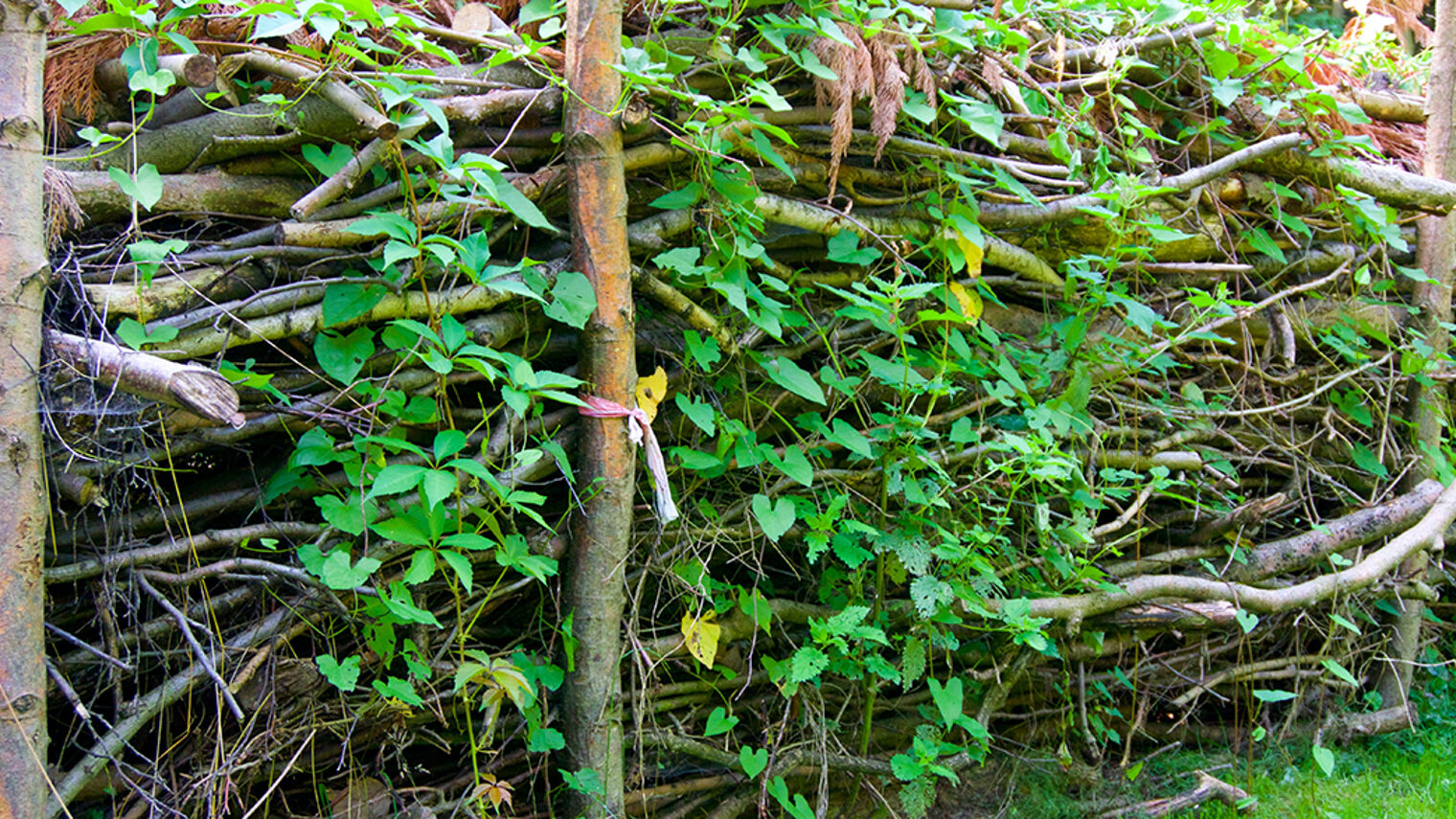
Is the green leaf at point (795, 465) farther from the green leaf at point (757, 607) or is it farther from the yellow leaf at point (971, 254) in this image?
the yellow leaf at point (971, 254)

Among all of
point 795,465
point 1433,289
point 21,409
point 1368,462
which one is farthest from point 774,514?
point 1433,289

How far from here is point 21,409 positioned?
1.65m

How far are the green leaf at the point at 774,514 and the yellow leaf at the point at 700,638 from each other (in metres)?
0.28

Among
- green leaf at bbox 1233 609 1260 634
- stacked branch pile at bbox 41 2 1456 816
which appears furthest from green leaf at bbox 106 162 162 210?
green leaf at bbox 1233 609 1260 634

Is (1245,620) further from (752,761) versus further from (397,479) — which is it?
(397,479)

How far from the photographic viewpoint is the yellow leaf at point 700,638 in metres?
2.28

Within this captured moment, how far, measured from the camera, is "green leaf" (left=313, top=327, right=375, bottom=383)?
6.38ft

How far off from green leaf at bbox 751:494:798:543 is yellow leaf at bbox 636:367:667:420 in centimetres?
33

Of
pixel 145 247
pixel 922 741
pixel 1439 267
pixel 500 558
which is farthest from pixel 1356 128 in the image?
pixel 145 247

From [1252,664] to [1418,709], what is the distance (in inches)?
37.7

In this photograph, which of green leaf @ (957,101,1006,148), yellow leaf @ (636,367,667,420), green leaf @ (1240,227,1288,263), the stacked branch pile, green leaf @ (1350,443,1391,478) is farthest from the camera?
green leaf @ (1350,443,1391,478)

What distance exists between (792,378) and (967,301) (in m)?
0.64

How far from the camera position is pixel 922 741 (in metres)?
2.46

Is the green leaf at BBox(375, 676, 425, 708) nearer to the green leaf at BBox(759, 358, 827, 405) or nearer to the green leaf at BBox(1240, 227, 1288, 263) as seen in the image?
the green leaf at BBox(759, 358, 827, 405)
